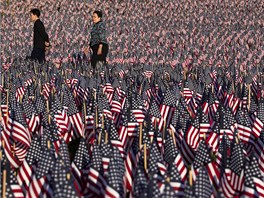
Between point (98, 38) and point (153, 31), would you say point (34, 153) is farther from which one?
point (153, 31)

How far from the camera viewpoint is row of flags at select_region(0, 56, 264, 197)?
752 cm

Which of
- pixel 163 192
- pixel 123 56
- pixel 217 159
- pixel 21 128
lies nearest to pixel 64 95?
pixel 21 128

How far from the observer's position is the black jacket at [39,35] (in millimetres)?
20719

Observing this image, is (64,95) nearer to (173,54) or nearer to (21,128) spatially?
(21,128)

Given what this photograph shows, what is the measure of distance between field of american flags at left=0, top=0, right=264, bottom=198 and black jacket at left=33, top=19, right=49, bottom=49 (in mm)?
892

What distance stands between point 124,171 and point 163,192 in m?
1.65

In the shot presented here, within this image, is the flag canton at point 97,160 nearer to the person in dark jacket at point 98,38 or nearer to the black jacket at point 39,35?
the person in dark jacket at point 98,38

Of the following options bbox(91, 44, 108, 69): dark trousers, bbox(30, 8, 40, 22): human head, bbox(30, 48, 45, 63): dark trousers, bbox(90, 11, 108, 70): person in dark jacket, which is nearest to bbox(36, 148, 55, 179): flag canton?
bbox(90, 11, 108, 70): person in dark jacket

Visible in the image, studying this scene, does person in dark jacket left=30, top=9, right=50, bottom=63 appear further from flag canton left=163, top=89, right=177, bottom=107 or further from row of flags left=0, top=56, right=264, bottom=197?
flag canton left=163, top=89, right=177, bottom=107

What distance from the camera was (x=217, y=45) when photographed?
96.2ft

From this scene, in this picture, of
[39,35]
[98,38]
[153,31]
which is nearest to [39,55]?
[39,35]

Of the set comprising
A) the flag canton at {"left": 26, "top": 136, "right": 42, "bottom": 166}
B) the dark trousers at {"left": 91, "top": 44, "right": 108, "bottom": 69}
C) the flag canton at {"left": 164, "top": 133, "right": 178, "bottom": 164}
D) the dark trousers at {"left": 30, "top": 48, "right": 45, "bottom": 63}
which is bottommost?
the dark trousers at {"left": 30, "top": 48, "right": 45, "bottom": 63}

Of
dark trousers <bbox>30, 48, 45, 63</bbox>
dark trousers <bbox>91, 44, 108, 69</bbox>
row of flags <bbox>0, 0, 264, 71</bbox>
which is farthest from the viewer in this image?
row of flags <bbox>0, 0, 264, 71</bbox>

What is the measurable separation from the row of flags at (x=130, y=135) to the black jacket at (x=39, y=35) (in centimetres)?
132
